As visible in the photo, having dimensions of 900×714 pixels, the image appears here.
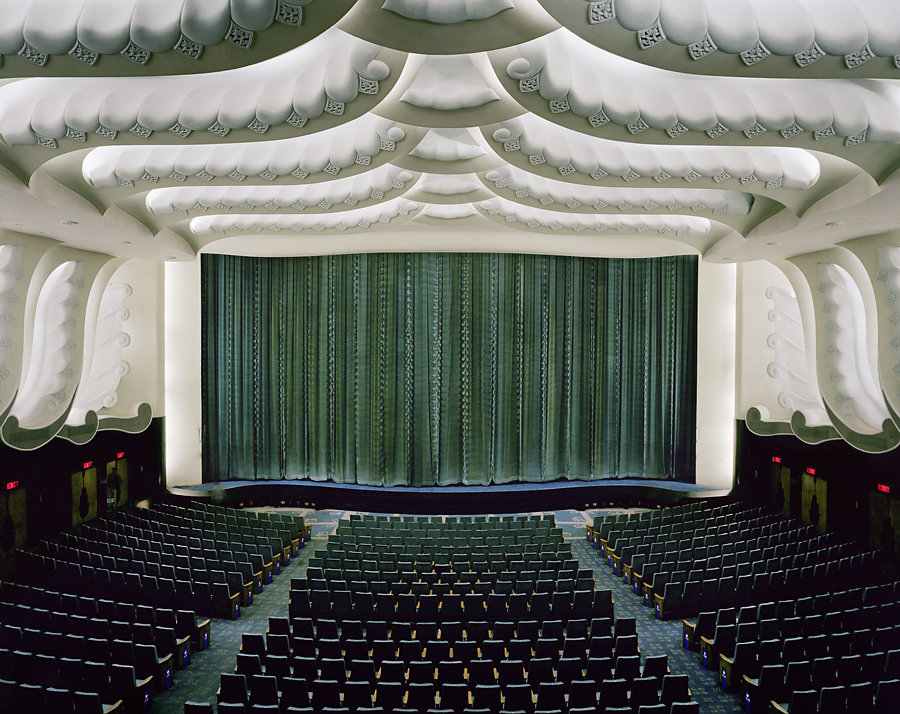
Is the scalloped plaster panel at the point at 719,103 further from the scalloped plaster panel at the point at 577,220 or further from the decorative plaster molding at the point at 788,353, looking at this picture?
the decorative plaster molding at the point at 788,353

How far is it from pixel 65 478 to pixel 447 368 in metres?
10.5

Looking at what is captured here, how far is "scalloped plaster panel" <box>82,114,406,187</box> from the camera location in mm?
7664

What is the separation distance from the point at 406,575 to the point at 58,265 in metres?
9.75

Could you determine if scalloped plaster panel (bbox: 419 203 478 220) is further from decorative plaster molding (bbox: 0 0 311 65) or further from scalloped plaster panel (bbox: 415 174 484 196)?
decorative plaster molding (bbox: 0 0 311 65)

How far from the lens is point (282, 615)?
29.3 feet

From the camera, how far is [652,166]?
7.81 meters

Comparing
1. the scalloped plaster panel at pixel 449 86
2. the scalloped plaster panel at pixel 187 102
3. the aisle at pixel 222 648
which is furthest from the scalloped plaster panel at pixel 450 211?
the aisle at pixel 222 648

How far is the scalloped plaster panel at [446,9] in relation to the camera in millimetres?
4219

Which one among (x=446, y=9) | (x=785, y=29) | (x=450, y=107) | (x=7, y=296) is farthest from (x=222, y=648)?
(x=785, y=29)

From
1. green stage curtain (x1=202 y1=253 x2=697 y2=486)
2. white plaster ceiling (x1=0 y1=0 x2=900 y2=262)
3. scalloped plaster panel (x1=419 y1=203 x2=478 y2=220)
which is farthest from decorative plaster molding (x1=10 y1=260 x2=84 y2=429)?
scalloped plaster panel (x1=419 y1=203 x2=478 y2=220)

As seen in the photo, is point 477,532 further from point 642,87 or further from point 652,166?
point 642,87

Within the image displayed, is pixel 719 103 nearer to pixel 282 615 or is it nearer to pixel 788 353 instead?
pixel 282 615

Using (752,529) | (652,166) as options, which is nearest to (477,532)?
(752,529)

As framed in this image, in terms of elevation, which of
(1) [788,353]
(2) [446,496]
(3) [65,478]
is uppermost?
(1) [788,353]
